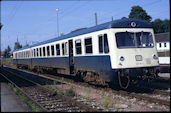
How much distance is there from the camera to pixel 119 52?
10.7 meters

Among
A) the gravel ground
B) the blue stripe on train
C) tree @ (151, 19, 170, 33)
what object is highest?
tree @ (151, 19, 170, 33)

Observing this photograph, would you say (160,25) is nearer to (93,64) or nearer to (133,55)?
(93,64)

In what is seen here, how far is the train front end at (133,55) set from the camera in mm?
10602

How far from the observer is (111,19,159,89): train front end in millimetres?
10602

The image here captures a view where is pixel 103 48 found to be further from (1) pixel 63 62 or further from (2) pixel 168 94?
(1) pixel 63 62

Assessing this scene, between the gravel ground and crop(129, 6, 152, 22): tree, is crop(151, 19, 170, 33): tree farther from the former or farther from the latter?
the gravel ground

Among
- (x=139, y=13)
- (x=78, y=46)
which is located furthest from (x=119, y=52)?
(x=139, y=13)

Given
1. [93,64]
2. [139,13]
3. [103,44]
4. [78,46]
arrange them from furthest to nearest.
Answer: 1. [139,13]
2. [78,46]
3. [93,64]
4. [103,44]

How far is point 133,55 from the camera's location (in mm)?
10852

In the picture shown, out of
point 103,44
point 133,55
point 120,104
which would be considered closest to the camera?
point 120,104

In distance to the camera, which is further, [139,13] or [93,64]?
[139,13]

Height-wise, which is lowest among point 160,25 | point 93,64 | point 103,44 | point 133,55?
point 93,64

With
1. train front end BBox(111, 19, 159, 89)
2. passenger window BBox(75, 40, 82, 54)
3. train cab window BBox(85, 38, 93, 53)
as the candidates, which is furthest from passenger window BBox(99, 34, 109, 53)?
passenger window BBox(75, 40, 82, 54)

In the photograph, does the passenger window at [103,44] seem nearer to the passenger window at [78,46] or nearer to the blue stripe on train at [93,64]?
the blue stripe on train at [93,64]
